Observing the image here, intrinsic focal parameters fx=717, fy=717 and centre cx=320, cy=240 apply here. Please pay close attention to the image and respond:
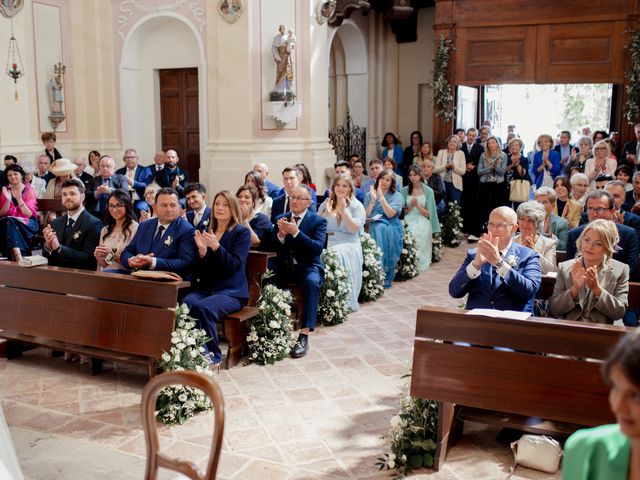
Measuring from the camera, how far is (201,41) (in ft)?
38.5

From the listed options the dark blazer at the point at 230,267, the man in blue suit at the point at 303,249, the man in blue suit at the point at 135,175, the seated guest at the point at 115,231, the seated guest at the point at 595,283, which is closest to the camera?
the seated guest at the point at 595,283

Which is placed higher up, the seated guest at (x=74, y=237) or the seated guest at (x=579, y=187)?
the seated guest at (x=579, y=187)

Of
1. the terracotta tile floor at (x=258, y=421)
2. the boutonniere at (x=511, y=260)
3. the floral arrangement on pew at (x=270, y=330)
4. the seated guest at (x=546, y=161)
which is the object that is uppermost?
the seated guest at (x=546, y=161)

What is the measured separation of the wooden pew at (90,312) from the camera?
492cm

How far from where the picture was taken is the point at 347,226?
7.24 meters

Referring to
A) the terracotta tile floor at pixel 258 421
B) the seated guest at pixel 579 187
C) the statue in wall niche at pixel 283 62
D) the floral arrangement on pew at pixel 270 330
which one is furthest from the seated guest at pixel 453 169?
the floral arrangement on pew at pixel 270 330

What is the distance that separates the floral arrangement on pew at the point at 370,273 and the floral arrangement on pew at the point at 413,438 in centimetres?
349

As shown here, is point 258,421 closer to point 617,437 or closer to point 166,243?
point 166,243

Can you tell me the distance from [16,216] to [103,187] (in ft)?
3.48

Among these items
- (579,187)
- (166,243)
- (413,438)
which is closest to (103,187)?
(166,243)

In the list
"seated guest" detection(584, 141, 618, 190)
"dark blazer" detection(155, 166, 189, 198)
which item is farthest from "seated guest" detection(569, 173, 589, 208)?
"dark blazer" detection(155, 166, 189, 198)

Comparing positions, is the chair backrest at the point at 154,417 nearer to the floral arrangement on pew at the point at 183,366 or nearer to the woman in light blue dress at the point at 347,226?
the floral arrangement on pew at the point at 183,366

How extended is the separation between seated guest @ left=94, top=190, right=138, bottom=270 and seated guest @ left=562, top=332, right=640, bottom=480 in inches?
184

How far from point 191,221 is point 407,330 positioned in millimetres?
2234
